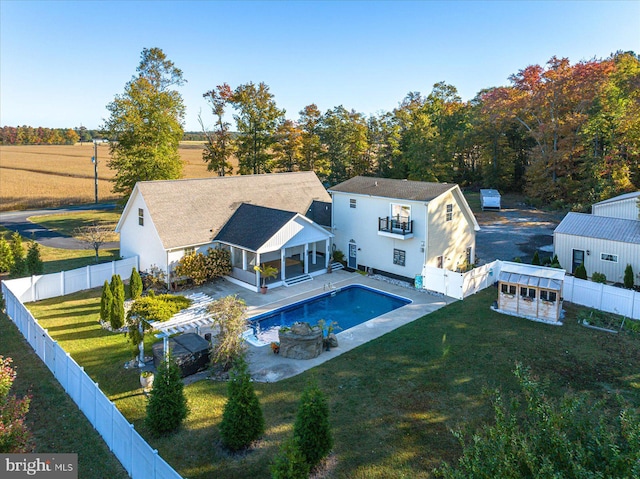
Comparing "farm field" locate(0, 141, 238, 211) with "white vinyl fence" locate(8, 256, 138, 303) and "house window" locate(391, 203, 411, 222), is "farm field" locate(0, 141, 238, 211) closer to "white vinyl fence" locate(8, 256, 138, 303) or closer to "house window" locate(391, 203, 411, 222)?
"white vinyl fence" locate(8, 256, 138, 303)

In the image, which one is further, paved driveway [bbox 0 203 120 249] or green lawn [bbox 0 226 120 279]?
paved driveway [bbox 0 203 120 249]

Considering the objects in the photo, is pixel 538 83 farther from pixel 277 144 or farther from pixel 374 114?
pixel 277 144

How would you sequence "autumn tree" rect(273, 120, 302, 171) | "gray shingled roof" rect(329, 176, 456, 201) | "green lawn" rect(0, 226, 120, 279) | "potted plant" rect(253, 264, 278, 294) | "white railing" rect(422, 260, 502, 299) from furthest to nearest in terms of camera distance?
"autumn tree" rect(273, 120, 302, 171) → "green lawn" rect(0, 226, 120, 279) → "gray shingled roof" rect(329, 176, 456, 201) → "potted plant" rect(253, 264, 278, 294) → "white railing" rect(422, 260, 502, 299)

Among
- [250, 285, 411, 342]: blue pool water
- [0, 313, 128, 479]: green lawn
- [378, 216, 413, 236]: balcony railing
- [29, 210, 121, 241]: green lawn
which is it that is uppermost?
[378, 216, 413, 236]: balcony railing

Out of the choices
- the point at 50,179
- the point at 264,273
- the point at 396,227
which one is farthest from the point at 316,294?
the point at 50,179

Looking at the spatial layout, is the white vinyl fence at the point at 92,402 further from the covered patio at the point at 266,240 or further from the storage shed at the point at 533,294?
the storage shed at the point at 533,294

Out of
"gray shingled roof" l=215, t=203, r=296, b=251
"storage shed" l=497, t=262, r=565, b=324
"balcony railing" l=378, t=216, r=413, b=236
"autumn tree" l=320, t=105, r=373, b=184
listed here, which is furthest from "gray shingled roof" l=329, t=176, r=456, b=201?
"autumn tree" l=320, t=105, r=373, b=184

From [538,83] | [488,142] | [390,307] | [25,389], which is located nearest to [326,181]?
[488,142]

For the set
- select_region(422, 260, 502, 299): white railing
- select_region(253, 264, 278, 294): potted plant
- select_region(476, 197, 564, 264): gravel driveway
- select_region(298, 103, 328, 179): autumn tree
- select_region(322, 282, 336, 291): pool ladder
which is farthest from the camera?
select_region(298, 103, 328, 179): autumn tree
